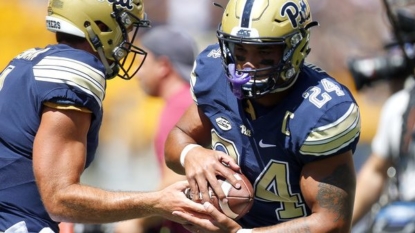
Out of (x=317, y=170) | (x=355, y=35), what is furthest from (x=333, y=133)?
(x=355, y=35)

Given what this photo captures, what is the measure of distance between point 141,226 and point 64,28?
72.7 inches

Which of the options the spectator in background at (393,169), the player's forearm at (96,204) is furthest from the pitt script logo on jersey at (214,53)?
the spectator in background at (393,169)

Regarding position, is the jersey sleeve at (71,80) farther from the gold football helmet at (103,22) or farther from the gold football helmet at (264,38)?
the gold football helmet at (264,38)

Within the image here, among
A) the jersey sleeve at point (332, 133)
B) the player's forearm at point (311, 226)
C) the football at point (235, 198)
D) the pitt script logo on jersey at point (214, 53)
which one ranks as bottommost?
the player's forearm at point (311, 226)

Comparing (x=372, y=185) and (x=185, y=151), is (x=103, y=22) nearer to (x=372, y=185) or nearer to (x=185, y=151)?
(x=185, y=151)

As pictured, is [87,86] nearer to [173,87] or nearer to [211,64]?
[211,64]

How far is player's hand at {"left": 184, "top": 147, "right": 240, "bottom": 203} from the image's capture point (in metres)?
3.68

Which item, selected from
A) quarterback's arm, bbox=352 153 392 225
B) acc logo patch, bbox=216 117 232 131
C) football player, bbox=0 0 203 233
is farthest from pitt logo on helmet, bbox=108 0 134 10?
quarterback's arm, bbox=352 153 392 225

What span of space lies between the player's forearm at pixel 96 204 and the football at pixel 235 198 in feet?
0.55

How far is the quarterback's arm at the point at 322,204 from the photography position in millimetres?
3639

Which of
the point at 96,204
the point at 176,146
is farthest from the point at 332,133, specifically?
the point at 96,204

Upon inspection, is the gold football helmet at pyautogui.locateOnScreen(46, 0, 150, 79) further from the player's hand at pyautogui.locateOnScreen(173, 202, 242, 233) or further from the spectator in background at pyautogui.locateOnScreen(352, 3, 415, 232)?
the spectator in background at pyautogui.locateOnScreen(352, 3, 415, 232)

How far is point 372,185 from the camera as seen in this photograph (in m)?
5.66

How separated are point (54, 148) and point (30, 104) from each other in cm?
21
